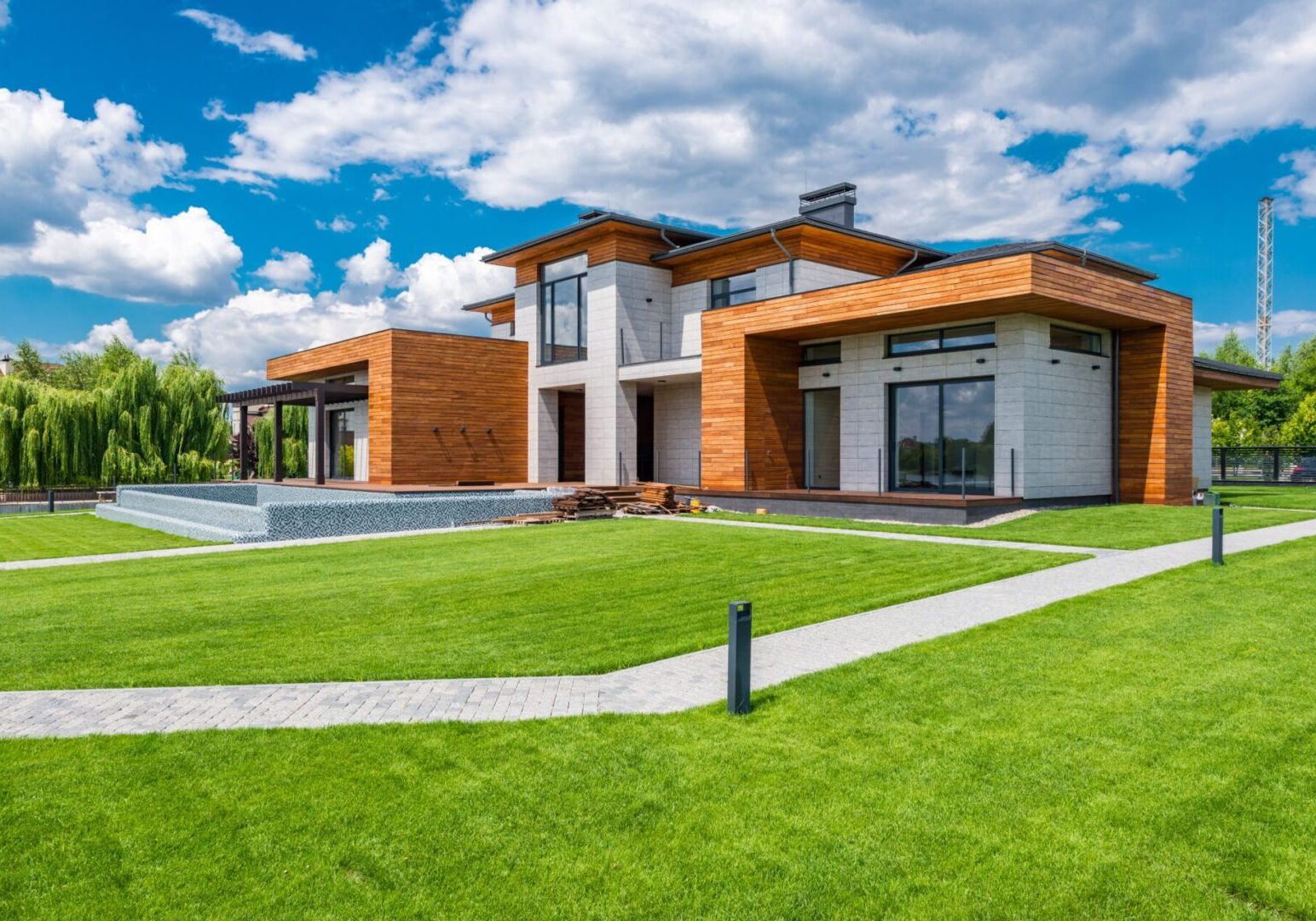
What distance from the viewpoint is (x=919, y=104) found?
17516mm

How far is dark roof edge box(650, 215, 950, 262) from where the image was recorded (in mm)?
20812

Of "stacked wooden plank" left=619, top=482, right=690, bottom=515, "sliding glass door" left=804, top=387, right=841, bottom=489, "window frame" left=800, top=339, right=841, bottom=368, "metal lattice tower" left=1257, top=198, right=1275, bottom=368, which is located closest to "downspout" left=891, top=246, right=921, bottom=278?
"window frame" left=800, top=339, right=841, bottom=368

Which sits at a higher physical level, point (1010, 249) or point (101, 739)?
point (1010, 249)

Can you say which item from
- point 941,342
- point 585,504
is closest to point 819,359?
point 941,342

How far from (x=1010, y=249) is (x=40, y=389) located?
32.1m

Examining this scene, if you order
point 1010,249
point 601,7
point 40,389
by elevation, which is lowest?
point 40,389

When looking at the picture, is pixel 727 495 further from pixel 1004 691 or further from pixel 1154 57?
pixel 1004 691

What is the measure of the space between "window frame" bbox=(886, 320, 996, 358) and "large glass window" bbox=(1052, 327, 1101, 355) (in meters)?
1.45

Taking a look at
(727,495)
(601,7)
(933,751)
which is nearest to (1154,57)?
(601,7)

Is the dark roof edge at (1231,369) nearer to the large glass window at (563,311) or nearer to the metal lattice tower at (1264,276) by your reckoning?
the large glass window at (563,311)

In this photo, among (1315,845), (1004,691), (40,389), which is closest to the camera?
(1315,845)

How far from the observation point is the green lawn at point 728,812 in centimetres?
308

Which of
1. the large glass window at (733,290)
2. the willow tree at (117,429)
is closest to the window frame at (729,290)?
the large glass window at (733,290)

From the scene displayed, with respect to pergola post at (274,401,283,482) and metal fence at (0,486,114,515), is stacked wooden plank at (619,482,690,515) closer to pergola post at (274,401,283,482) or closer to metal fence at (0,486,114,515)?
pergola post at (274,401,283,482)
